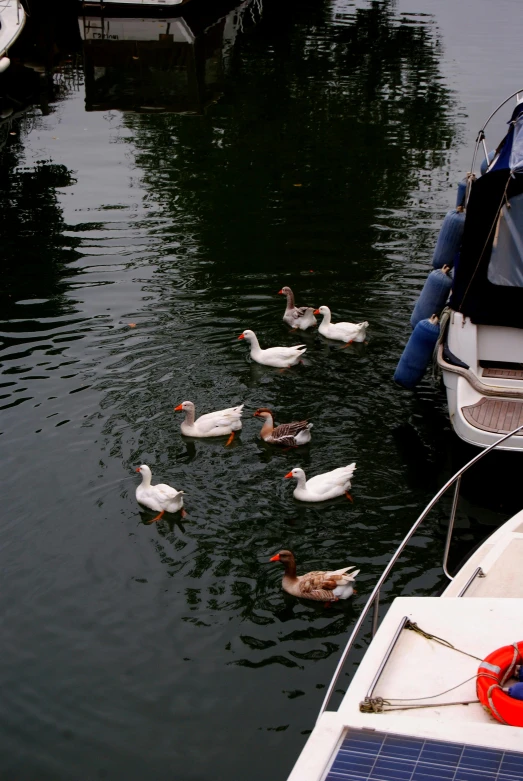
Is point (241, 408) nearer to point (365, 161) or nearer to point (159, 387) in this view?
point (159, 387)

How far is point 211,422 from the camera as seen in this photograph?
13562mm

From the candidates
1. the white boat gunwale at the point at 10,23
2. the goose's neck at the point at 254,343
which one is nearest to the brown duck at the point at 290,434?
the goose's neck at the point at 254,343

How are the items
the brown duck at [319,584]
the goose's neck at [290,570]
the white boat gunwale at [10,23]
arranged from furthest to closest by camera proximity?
the white boat gunwale at [10,23]
the goose's neck at [290,570]
the brown duck at [319,584]

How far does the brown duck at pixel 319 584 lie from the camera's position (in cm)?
1012

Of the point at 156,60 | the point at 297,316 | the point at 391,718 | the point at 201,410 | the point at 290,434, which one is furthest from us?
the point at 156,60

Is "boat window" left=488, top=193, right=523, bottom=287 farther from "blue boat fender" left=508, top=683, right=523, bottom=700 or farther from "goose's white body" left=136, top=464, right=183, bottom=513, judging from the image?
"blue boat fender" left=508, top=683, right=523, bottom=700

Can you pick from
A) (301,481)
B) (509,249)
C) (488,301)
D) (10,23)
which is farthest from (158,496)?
(10,23)

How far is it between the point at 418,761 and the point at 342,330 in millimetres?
11557

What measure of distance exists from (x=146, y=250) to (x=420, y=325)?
8.41 m

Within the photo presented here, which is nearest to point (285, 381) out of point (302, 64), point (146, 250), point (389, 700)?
point (146, 250)

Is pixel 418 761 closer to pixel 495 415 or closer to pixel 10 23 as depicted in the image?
pixel 495 415

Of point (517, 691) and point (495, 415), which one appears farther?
point (495, 415)

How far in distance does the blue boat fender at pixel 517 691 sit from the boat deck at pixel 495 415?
6512mm

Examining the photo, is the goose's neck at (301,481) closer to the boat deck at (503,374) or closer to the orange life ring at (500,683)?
the boat deck at (503,374)
